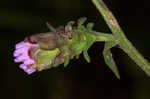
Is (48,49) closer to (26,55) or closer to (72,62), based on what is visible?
(26,55)

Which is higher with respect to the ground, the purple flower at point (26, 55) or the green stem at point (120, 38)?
the purple flower at point (26, 55)

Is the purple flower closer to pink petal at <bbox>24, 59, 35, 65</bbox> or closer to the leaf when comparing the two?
pink petal at <bbox>24, 59, 35, 65</bbox>

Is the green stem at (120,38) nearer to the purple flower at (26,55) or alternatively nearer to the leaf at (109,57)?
the leaf at (109,57)

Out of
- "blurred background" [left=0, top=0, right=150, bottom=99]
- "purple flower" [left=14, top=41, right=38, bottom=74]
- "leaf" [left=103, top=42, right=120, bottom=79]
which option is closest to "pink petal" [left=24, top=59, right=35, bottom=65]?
"purple flower" [left=14, top=41, right=38, bottom=74]

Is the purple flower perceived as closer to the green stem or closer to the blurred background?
the green stem

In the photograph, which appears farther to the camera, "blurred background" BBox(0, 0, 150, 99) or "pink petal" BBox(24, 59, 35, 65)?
"blurred background" BBox(0, 0, 150, 99)

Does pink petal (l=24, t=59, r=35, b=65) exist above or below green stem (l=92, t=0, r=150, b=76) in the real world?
above

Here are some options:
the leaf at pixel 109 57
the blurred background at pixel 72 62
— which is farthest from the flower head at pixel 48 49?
the blurred background at pixel 72 62

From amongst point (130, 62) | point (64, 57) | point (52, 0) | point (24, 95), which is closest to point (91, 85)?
point (130, 62)

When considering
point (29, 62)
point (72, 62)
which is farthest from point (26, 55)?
point (72, 62)
